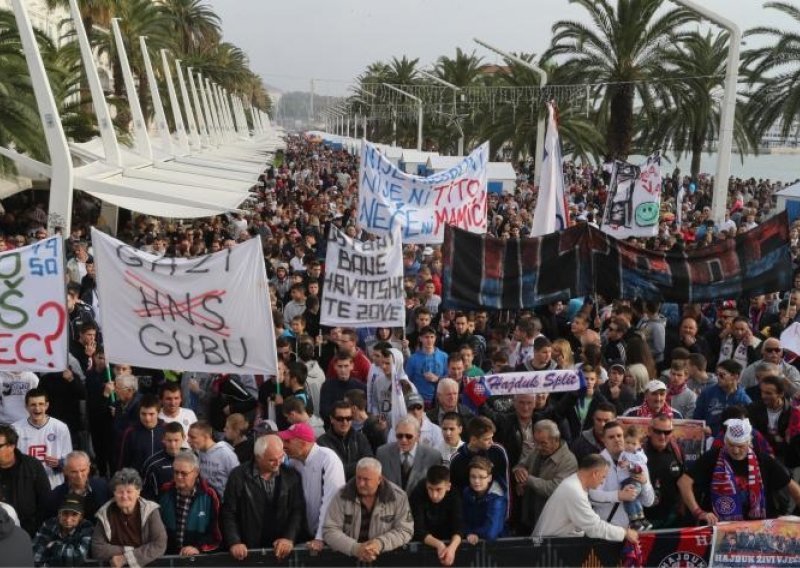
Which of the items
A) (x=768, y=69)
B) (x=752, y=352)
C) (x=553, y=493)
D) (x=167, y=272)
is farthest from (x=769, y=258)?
Result: (x=768, y=69)

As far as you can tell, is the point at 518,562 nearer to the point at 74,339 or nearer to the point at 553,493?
the point at 553,493

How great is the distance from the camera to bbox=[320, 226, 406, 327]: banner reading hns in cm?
941

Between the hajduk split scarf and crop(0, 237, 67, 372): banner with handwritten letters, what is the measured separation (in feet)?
15.0

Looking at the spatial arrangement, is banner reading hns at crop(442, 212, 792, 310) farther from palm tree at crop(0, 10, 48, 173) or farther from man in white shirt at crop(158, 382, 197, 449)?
palm tree at crop(0, 10, 48, 173)

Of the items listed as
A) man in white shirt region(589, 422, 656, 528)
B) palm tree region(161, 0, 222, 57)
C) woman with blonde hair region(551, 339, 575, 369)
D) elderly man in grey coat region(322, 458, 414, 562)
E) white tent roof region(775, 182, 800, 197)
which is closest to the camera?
elderly man in grey coat region(322, 458, 414, 562)

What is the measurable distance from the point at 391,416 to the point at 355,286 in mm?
1839

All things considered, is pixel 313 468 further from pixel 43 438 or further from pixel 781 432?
pixel 781 432

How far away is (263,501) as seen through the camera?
5.95 meters

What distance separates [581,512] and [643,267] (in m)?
5.21

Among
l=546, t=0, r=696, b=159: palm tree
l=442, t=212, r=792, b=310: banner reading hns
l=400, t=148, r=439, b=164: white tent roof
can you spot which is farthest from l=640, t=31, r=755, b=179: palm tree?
l=442, t=212, r=792, b=310: banner reading hns

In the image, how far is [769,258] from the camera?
10.5 metres

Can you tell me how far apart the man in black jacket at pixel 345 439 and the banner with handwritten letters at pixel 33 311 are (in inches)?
79.4

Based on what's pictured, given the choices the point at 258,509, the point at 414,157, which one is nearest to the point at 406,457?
the point at 258,509

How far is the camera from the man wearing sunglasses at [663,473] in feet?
21.7
